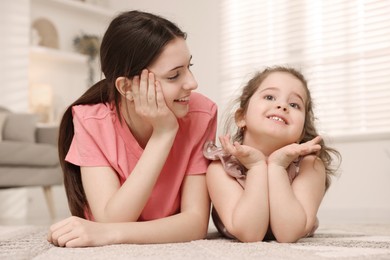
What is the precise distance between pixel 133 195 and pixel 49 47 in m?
4.24

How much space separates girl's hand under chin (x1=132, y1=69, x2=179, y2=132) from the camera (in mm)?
1246

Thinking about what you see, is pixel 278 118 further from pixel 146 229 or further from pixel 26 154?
pixel 26 154

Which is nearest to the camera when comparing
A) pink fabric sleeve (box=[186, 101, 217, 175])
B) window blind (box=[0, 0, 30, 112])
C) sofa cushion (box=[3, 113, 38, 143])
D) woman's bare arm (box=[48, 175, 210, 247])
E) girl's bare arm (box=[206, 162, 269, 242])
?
woman's bare arm (box=[48, 175, 210, 247])

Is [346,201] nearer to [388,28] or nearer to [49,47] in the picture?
[388,28]

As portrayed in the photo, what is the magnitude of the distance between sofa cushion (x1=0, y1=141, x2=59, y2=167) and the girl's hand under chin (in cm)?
243

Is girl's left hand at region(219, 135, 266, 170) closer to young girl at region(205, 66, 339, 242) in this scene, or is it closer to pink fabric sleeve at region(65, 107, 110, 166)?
young girl at region(205, 66, 339, 242)

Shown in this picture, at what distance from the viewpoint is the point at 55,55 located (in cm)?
500

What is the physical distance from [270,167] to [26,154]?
270cm

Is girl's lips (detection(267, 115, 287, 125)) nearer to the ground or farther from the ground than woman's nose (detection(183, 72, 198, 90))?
nearer to the ground

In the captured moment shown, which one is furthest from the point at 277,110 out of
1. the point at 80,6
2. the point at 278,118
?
the point at 80,6

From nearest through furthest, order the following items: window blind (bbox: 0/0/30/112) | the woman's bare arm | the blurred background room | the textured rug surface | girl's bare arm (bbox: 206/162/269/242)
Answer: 1. the textured rug surface
2. the woman's bare arm
3. girl's bare arm (bbox: 206/162/269/242)
4. the blurred background room
5. window blind (bbox: 0/0/30/112)

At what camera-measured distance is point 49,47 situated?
5.15 meters

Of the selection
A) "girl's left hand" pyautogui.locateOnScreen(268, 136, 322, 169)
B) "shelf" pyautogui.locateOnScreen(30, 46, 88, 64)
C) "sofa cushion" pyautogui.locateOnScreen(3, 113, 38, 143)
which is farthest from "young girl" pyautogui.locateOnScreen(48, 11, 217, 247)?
"shelf" pyautogui.locateOnScreen(30, 46, 88, 64)

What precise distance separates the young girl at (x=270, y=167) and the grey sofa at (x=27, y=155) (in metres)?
2.37
